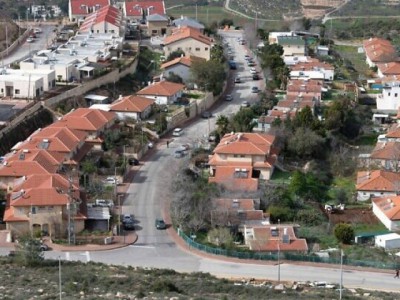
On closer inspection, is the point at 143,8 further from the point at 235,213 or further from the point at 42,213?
the point at 42,213

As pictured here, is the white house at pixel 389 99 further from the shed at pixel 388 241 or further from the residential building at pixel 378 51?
the shed at pixel 388 241

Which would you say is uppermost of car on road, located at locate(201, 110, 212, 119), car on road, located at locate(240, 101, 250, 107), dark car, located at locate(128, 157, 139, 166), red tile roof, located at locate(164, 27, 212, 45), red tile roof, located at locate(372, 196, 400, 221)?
red tile roof, located at locate(164, 27, 212, 45)

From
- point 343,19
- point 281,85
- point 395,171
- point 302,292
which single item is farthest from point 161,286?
point 343,19

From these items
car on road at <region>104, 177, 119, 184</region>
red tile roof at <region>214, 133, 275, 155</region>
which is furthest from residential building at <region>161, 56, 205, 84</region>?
car on road at <region>104, 177, 119, 184</region>

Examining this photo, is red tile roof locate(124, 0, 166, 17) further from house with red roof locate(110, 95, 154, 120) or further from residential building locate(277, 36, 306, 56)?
house with red roof locate(110, 95, 154, 120)

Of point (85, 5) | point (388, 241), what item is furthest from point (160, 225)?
point (85, 5)

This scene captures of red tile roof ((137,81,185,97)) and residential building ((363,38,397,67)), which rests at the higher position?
red tile roof ((137,81,185,97))
